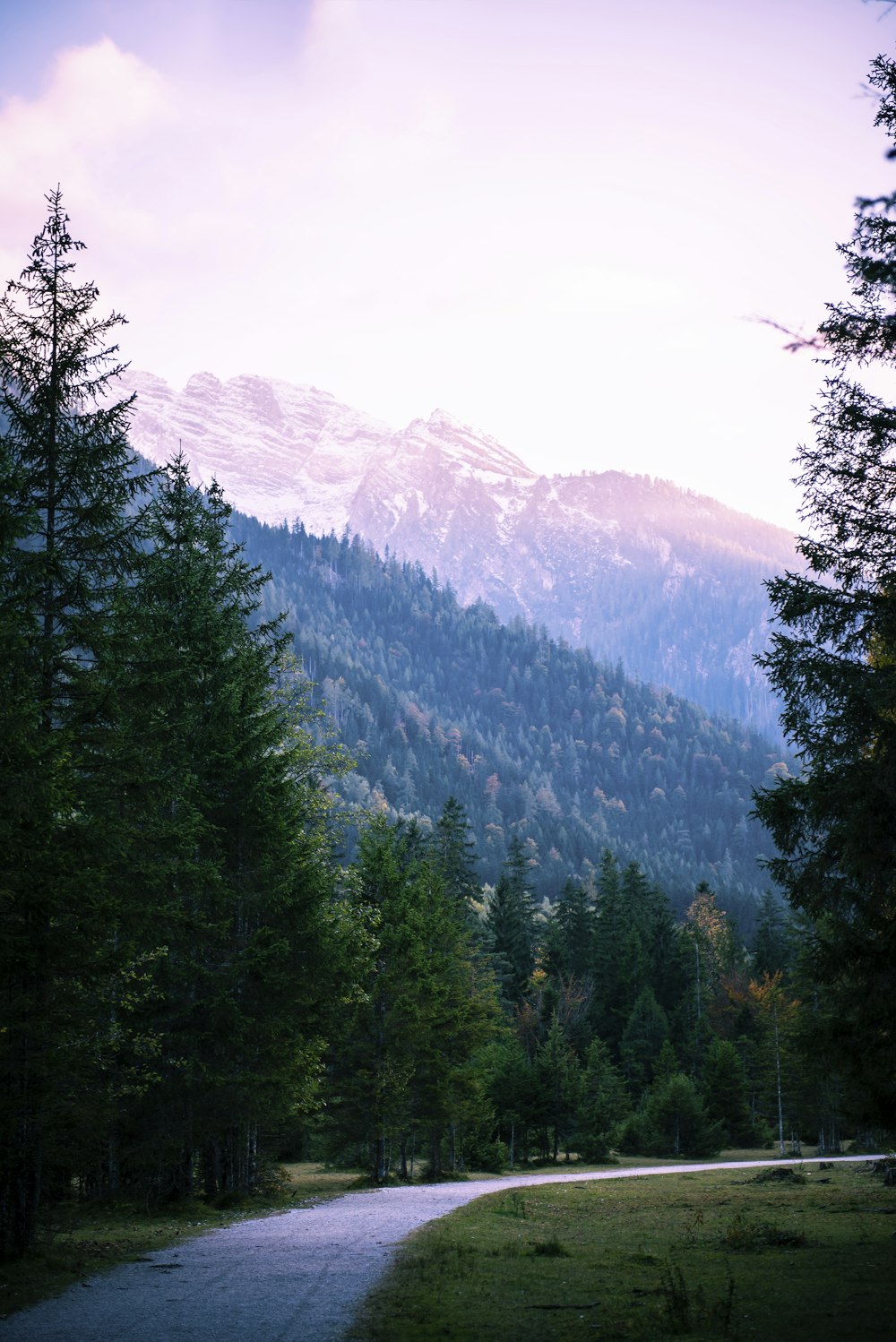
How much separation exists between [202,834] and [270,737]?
3455 mm

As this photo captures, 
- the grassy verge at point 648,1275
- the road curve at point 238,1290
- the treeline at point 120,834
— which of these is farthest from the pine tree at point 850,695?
the treeline at point 120,834

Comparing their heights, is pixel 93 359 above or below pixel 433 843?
above

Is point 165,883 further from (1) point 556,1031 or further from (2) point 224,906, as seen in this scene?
(1) point 556,1031

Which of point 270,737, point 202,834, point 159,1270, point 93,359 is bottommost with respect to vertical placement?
point 159,1270

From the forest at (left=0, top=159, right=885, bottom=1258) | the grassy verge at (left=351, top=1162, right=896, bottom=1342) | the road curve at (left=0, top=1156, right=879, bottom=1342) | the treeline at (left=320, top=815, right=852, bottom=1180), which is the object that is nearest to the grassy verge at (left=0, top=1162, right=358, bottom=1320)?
the road curve at (left=0, top=1156, right=879, bottom=1342)

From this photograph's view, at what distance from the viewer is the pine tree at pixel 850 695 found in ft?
45.0

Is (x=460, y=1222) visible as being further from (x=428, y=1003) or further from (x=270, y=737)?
(x=428, y=1003)

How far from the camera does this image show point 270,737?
2469 cm

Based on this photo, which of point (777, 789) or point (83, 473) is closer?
point (777, 789)

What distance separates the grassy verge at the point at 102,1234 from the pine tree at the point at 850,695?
1072 centimetres

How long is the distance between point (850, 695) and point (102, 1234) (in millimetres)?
15134

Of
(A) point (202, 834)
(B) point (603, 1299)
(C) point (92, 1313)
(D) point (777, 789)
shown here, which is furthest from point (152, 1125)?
(D) point (777, 789)

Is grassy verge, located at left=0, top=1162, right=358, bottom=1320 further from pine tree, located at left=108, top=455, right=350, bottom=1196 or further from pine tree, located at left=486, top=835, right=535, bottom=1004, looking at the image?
pine tree, located at left=486, top=835, right=535, bottom=1004

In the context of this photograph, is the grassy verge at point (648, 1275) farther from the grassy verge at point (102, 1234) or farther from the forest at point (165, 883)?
the grassy verge at point (102, 1234)
